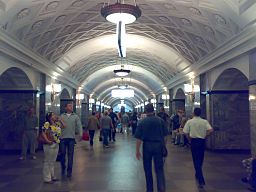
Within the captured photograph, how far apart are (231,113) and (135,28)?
5.11 meters

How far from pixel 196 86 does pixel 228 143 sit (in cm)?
312

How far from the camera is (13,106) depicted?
11.3 m

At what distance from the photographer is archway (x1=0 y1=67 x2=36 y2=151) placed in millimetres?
11180

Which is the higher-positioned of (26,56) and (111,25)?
(111,25)

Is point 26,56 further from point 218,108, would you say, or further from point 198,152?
point 218,108

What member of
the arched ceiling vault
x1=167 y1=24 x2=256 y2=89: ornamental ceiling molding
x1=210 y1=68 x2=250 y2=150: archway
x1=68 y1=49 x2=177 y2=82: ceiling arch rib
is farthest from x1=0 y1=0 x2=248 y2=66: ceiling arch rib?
the arched ceiling vault

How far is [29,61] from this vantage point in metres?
10.4

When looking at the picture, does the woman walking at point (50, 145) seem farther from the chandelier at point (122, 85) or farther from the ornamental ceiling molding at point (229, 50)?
the chandelier at point (122, 85)

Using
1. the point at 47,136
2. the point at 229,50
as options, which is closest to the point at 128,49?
the point at 229,50

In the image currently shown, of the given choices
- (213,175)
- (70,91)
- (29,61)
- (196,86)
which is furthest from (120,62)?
(213,175)

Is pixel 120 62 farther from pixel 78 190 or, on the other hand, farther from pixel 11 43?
pixel 78 190

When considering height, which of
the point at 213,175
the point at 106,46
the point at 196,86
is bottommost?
the point at 213,175

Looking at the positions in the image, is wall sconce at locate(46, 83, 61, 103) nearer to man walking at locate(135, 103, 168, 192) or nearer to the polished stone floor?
the polished stone floor

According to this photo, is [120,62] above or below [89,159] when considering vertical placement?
above
